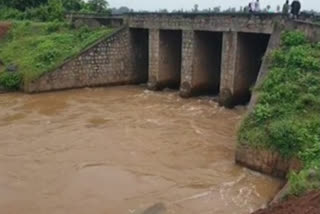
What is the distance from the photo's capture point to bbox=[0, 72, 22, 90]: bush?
2073cm

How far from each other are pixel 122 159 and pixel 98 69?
10.1 m

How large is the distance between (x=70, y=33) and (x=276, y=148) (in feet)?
53.0

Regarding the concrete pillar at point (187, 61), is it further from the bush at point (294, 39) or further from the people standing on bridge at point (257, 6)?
the bush at point (294, 39)

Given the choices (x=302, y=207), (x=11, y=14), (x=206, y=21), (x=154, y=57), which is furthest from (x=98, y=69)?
(x=302, y=207)

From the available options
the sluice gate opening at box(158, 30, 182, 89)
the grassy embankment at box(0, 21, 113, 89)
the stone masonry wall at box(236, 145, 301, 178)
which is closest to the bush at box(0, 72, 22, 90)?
the grassy embankment at box(0, 21, 113, 89)

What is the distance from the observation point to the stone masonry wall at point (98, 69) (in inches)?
815

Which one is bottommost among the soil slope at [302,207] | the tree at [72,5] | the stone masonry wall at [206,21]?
the soil slope at [302,207]

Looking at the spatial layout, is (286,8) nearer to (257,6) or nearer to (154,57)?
(257,6)

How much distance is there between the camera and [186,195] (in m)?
10.1

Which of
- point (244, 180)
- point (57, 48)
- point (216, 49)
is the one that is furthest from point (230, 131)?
point (57, 48)

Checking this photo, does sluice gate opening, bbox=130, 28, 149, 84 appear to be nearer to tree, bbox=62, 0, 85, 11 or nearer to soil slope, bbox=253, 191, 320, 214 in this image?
tree, bbox=62, 0, 85, 11

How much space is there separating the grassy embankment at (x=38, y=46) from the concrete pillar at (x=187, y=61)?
14.8 ft

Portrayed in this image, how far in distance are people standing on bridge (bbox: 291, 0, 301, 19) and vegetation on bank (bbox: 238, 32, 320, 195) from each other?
2.14 metres

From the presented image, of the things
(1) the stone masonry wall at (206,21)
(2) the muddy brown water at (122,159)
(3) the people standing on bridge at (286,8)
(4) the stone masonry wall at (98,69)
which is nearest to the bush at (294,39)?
(1) the stone masonry wall at (206,21)
